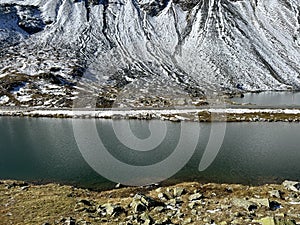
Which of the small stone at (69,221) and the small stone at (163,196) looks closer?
the small stone at (69,221)

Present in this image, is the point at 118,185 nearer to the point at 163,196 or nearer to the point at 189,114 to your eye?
the point at 163,196

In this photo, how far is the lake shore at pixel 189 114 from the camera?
89.4 metres

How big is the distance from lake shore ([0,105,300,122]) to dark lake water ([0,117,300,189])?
4.94 metres

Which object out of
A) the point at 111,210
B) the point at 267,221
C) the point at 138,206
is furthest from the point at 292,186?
the point at 111,210

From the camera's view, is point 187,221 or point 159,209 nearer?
point 187,221

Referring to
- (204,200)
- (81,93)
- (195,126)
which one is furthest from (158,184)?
(81,93)

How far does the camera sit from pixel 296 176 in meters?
43.6

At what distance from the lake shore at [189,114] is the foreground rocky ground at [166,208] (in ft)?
185

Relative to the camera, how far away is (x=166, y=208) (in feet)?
89.6

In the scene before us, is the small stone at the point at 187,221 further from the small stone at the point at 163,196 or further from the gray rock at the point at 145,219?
the small stone at the point at 163,196

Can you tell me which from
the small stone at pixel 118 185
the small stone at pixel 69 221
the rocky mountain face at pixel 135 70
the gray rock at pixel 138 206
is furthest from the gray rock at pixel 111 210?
the rocky mountain face at pixel 135 70

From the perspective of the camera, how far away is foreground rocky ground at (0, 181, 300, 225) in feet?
79.3

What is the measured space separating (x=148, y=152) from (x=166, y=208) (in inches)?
1200

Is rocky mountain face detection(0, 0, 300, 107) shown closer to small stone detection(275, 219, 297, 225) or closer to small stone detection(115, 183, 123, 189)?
small stone detection(115, 183, 123, 189)
